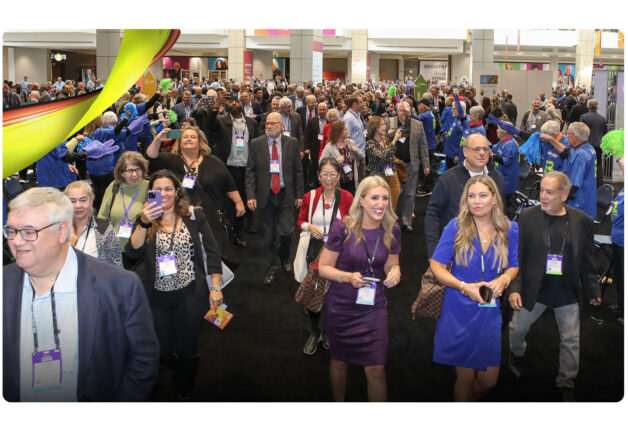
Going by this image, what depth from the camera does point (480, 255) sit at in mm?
3404

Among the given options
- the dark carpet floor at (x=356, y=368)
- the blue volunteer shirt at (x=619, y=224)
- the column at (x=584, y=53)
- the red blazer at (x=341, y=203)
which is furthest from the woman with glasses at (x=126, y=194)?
the column at (x=584, y=53)

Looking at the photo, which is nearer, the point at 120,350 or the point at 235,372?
the point at 120,350

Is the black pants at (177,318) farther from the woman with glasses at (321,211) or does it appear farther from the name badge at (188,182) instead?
the name badge at (188,182)

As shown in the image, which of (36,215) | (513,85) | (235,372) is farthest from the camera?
(513,85)

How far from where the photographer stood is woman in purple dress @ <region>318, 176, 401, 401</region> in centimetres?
345

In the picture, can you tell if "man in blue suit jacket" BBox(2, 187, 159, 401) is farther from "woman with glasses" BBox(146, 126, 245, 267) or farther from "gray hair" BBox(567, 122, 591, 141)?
"gray hair" BBox(567, 122, 591, 141)

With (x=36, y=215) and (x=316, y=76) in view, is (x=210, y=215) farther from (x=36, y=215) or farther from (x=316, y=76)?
(x=316, y=76)

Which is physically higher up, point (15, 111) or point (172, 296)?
point (15, 111)

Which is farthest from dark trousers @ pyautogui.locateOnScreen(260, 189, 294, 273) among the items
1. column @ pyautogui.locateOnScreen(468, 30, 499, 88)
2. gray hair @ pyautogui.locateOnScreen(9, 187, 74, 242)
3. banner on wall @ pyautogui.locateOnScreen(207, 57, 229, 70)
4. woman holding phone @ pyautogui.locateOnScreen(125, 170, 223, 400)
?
banner on wall @ pyautogui.locateOnScreen(207, 57, 229, 70)

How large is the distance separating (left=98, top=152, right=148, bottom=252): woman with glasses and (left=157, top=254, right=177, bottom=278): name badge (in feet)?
2.76

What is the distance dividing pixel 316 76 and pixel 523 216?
754 inches

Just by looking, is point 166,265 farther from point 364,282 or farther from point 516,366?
point 516,366

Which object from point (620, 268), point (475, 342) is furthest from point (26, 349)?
point (620, 268)

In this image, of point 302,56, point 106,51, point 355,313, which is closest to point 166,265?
point 355,313
